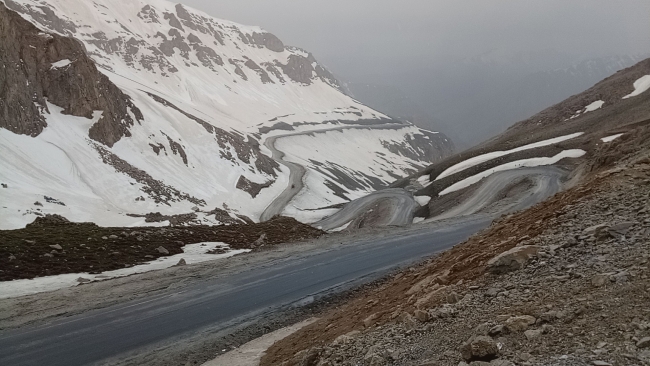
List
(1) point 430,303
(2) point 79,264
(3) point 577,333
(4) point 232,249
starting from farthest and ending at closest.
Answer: (4) point 232,249, (2) point 79,264, (1) point 430,303, (3) point 577,333

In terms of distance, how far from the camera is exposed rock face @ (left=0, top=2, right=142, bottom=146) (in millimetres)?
→ 55156

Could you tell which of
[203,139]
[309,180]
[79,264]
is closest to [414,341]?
[79,264]

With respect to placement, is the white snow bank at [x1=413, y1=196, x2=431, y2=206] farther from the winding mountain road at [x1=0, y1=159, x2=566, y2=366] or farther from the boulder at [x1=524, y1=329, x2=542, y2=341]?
the boulder at [x1=524, y1=329, x2=542, y2=341]

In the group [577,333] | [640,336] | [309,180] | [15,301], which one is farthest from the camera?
[309,180]

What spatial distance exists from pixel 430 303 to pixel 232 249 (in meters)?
19.3

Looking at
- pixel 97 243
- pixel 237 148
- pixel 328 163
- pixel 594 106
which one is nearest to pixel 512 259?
pixel 97 243

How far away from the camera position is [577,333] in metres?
5.88

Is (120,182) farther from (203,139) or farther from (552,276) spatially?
(552,276)

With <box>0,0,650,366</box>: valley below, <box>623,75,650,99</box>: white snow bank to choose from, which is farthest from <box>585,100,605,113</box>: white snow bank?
<box>623,75,650,99</box>: white snow bank

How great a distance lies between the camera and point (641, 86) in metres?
67.4

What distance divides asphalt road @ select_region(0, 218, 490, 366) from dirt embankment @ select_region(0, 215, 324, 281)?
5.85 meters

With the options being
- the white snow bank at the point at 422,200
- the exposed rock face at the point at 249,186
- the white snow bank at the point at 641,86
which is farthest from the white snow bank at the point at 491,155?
the exposed rock face at the point at 249,186

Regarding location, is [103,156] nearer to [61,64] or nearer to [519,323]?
[61,64]

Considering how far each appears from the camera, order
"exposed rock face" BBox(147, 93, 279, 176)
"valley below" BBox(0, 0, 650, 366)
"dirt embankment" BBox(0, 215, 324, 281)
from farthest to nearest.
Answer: "exposed rock face" BBox(147, 93, 279, 176)
"dirt embankment" BBox(0, 215, 324, 281)
"valley below" BBox(0, 0, 650, 366)
